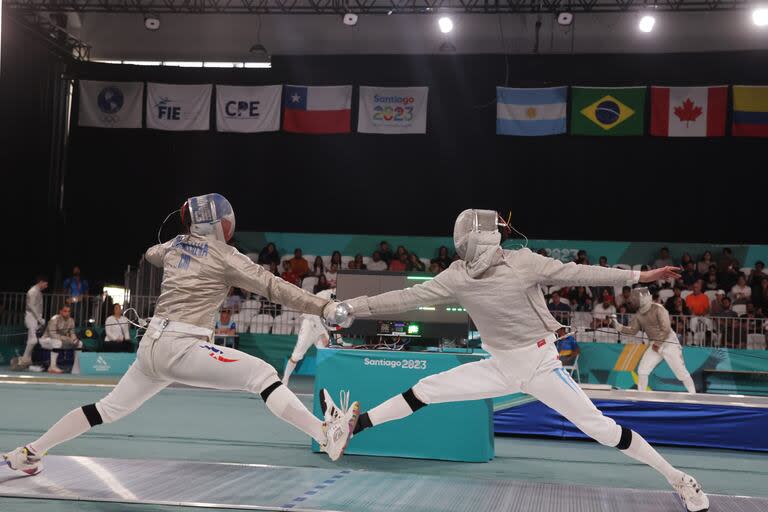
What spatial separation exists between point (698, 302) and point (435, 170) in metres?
5.20

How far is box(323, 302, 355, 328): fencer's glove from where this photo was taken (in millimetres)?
3992

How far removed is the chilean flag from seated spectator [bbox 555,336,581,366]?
18.2 feet

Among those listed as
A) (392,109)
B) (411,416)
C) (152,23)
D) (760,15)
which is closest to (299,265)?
(392,109)

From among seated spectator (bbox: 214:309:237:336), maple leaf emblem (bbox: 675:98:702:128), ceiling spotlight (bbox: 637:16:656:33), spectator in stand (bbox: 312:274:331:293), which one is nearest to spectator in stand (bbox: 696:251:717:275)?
maple leaf emblem (bbox: 675:98:702:128)

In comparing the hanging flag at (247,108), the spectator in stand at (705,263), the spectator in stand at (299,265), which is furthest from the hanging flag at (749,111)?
the hanging flag at (247,108)

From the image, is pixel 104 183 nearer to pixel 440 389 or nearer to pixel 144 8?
pixel 144 8

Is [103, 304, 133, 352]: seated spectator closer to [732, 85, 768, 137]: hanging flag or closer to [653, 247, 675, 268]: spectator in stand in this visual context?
[653, 247, 675, 268]: spectator in stand

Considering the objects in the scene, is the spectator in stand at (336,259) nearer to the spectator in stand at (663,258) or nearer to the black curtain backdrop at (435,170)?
the black curtain backdrop at (435,170)

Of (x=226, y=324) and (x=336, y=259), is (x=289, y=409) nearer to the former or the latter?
(x=226, y=324)

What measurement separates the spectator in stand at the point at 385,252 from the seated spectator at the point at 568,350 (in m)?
4.05

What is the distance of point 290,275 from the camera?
536 inches

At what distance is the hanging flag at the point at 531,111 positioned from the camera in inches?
534

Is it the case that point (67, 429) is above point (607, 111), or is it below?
below

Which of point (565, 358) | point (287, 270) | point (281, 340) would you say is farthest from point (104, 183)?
point (565, 358)
